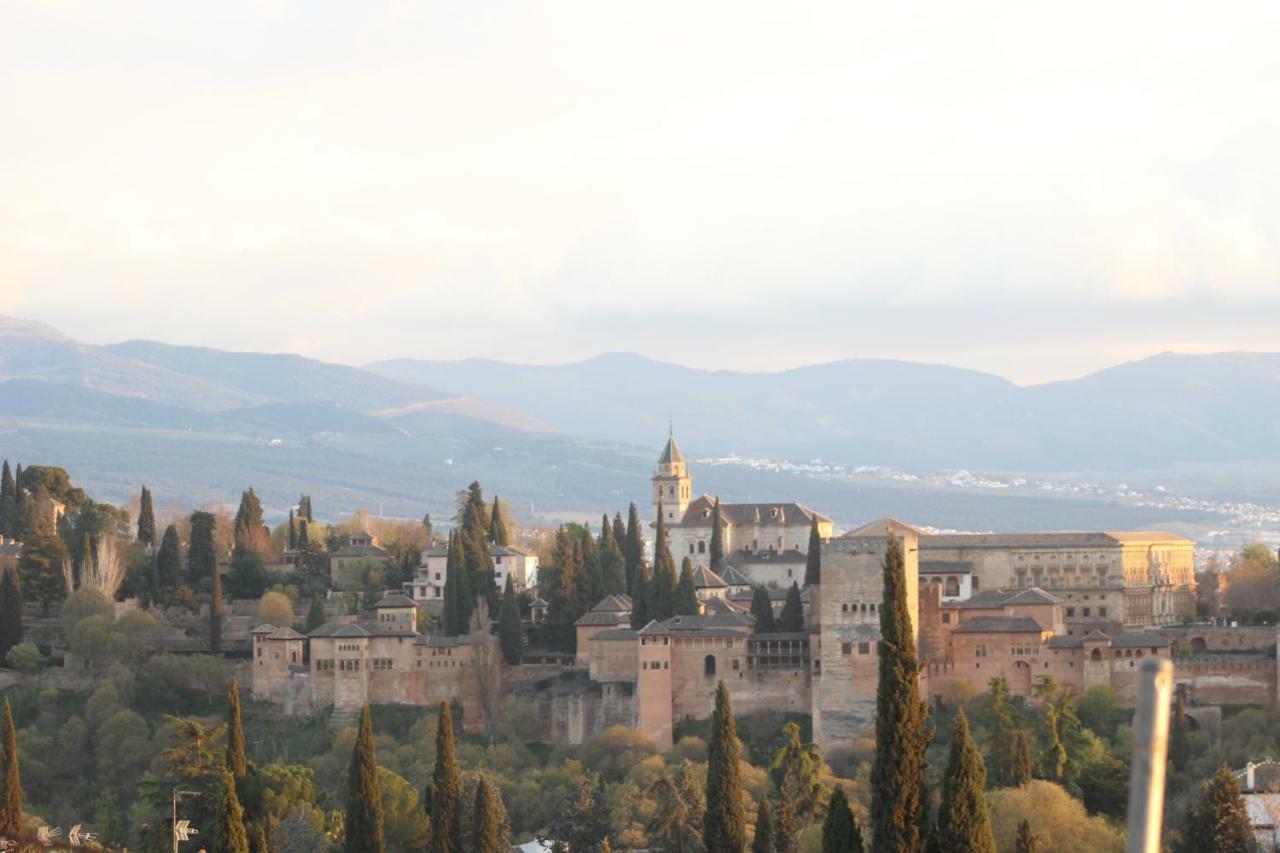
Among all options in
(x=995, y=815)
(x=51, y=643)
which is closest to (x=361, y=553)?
(x=51, y=643)

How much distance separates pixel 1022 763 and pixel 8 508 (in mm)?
48688

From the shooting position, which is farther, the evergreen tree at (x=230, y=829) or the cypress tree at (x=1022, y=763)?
the cypress tree at (x=1022, y=763)

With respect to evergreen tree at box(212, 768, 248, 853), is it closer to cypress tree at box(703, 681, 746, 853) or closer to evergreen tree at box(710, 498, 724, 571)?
cypress tree at box(703, 681, 746, 853)

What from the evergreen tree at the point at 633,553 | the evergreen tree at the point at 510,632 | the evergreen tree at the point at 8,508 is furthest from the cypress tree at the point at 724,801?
the evergreen tree at the point at 8,508

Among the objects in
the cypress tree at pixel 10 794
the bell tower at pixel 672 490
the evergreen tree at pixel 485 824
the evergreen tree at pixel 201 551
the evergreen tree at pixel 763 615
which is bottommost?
the evergreen tree at pixel 485 824

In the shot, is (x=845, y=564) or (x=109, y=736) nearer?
(x=845, y=564)

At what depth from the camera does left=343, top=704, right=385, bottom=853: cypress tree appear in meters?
46.6

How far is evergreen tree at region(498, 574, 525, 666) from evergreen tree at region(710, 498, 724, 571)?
1407 cm

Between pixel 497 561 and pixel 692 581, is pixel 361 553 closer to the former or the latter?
pixel 497 561

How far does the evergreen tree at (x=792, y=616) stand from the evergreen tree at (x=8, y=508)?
33.1 metres

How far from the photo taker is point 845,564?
60875 mm

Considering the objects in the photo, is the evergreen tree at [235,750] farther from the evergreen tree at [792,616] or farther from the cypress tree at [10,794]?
the evergreen tree at [792,616]

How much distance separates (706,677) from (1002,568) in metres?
13.9

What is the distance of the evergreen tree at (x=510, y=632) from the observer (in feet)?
224
